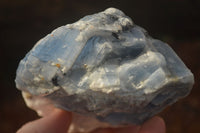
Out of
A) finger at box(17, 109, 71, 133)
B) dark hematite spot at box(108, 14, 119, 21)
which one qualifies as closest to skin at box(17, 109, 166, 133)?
finger at box(17, 109, 71, 133)

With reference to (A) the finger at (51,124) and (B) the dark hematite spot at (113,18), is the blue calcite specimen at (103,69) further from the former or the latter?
(A) the finger at (51,124)

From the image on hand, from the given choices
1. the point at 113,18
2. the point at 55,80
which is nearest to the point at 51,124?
the point at 55,80

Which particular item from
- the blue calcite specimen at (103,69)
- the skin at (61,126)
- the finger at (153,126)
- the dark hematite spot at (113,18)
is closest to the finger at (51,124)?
the skin at (61,126)

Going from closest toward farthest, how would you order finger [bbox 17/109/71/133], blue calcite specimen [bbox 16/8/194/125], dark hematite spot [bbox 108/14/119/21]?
blue calcite specimen [bbox 16/8/194/125]
dark hematite spot [bbox 108/14/119/21]
finger [bbox 17/109/71/133]

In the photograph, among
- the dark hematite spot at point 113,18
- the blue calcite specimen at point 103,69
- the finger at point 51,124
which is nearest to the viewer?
the blue calcite specimen at point 103,69

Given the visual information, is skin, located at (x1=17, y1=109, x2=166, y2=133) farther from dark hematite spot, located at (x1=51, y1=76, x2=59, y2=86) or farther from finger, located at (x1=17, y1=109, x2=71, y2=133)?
dark hematite spot, located at (x1=51, y1=76, x2=59, y2=86)

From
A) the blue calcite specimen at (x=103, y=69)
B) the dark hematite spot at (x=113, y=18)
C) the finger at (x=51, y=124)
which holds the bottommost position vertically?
the finger at (x=51, y=124)

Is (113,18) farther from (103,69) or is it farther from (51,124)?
(51,124)
